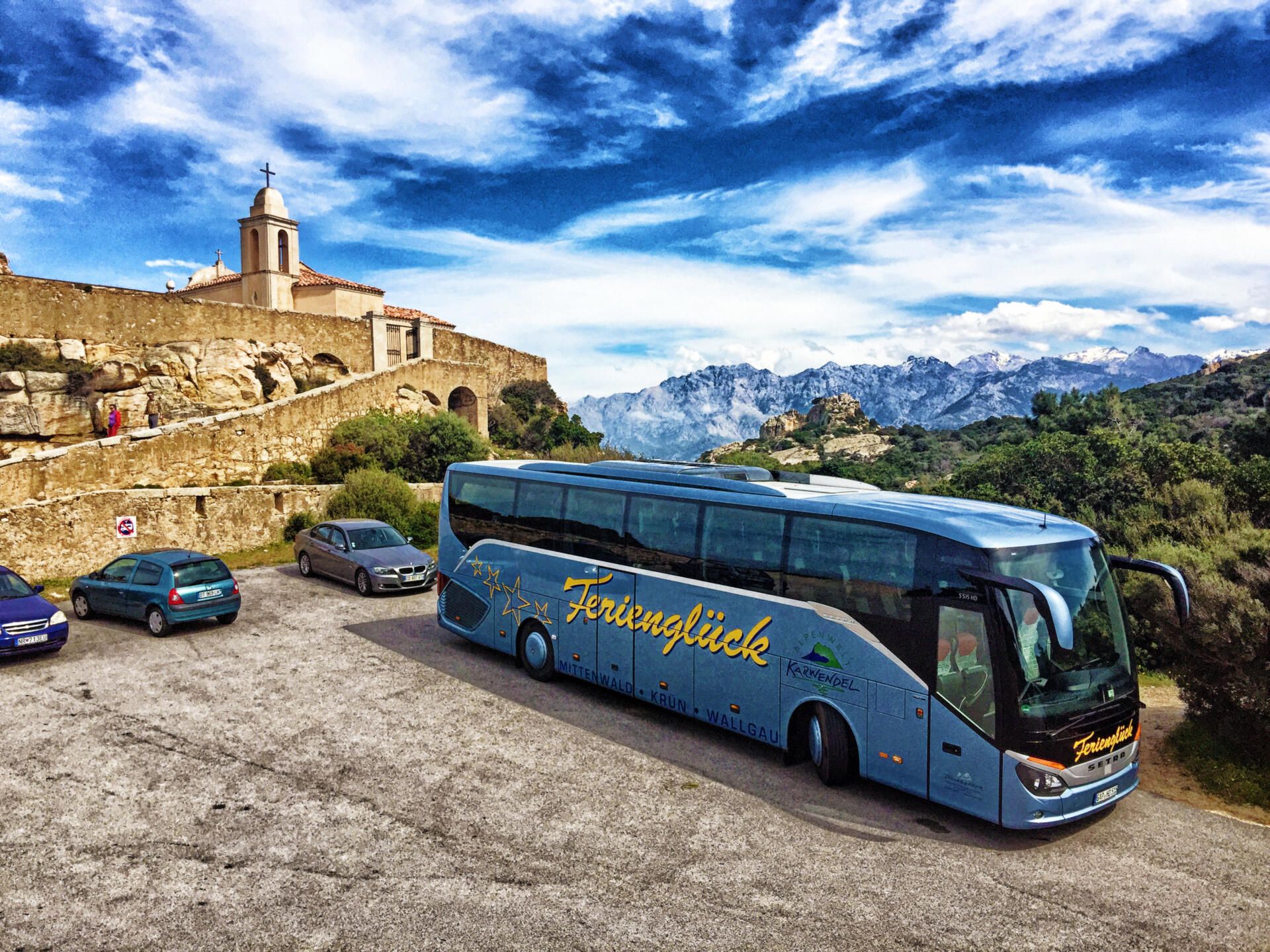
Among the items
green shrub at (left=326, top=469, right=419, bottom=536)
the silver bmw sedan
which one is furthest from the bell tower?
the silver bmw sedan

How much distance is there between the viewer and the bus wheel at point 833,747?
7.73 meters

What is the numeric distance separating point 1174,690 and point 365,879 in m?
11.3

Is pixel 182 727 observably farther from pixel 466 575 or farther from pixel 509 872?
pixel 509 872

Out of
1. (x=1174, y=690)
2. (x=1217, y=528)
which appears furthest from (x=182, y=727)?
(x=1217, y=528)

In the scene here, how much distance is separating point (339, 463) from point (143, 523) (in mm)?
7199

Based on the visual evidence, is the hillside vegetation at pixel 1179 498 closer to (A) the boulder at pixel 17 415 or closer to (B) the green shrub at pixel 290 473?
(B) the green shrub at pixel 290 473

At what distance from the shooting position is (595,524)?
10.5m

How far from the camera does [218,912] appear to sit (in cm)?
563

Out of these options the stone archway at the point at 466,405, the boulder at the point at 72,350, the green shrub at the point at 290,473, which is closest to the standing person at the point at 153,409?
the boulder at the point at 72,350

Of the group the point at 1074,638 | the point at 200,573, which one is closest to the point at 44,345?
the point at 200,573

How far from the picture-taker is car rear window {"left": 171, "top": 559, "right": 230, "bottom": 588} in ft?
44.3

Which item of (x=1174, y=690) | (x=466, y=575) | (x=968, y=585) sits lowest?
(x=1174, y=690)

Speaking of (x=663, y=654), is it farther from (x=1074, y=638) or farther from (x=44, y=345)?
(x=44, y=345)

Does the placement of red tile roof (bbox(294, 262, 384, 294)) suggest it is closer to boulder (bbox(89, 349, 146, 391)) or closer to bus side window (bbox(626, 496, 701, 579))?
boulder (bbox(89, 349, 146, 391))
